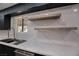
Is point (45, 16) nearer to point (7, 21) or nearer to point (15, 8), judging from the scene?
point (15, 8)

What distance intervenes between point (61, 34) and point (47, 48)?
28 centimetres

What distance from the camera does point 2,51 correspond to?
1.41 meters

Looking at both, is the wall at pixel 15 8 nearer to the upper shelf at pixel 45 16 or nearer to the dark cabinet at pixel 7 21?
the dark cabinet at pixel 7 21

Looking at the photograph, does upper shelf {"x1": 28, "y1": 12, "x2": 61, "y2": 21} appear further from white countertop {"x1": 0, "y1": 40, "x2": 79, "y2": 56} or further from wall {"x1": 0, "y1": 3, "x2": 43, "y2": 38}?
white countertop {"x1": 0, "y1": 40, "x2": 79, "y2": 56}

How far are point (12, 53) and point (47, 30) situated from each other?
0.58 m

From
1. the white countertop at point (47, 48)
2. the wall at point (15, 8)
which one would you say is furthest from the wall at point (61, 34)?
the wall at point (15, 8)

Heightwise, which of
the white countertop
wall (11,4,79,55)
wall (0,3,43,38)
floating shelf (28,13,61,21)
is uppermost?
wall (0,3,43,38)

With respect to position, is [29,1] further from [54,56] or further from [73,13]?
[54,56]

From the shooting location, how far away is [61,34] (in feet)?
4.55

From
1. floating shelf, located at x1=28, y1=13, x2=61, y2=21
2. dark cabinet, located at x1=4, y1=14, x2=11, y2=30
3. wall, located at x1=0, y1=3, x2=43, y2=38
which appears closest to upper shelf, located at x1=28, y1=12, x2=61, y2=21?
floating shelf, located at x1=28, y1=13, x2=61, y2=21

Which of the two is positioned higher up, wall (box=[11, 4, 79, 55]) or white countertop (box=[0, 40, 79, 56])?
wall (box=[11, 4, 79, 55])

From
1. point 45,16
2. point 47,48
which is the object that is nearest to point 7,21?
point 45,16

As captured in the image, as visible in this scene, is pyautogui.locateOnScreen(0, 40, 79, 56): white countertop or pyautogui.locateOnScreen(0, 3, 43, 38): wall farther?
pyautogui.locateOnScreen(0, 3, 43, 38): wall

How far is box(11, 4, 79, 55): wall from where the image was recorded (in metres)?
1.28
